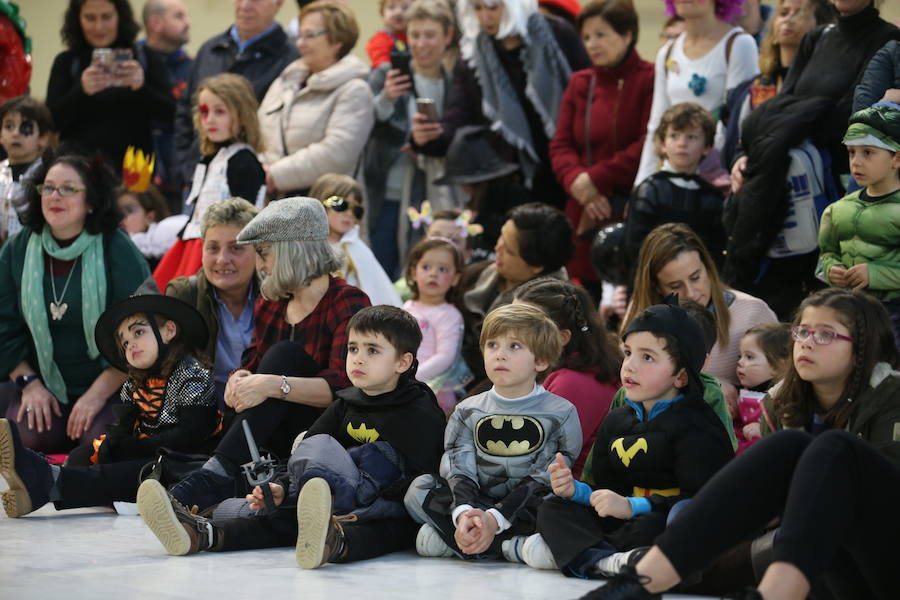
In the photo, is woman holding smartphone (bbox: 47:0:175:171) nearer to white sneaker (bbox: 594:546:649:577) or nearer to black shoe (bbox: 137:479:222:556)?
black shoe (bbox: 137:479:222:556)

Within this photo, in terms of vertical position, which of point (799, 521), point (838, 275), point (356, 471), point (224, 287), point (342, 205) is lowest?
point (356, 471)

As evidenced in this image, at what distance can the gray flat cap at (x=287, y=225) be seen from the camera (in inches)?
171

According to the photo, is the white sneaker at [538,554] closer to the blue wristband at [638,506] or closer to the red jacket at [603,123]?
the blue wristband at [638,506]

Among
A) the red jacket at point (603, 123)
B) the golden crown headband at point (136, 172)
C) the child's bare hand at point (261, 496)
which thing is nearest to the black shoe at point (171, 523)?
the child's bare hand at point (261, 496)

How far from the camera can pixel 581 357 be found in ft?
13.2

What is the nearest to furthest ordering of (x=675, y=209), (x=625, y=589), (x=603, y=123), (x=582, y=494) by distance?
(x=625, y=589) < (x=582, y=494) < (x=675, y=209) < (x=603, y=123)

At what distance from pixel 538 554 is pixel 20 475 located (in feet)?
5.87

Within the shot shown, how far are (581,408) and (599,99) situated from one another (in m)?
2.44

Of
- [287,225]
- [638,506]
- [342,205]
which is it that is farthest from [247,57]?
[638,506]

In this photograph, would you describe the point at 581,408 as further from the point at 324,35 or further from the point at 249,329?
the point at 324,35

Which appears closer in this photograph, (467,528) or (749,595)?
(749,595)

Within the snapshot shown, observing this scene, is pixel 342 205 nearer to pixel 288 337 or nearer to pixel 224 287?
pixel 224 287

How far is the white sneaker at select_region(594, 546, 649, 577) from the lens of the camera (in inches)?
123

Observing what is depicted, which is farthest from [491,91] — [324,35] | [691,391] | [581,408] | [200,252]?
[691,391]
